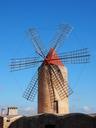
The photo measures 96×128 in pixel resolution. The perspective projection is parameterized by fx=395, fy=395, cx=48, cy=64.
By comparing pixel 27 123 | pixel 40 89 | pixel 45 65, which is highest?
pixel 45 65

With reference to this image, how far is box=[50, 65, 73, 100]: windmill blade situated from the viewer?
37.2 meters

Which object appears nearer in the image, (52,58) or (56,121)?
(56,121)

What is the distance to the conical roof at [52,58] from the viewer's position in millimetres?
37928

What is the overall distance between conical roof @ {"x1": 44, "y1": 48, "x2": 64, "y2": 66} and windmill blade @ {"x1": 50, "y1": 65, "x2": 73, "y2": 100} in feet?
2.20

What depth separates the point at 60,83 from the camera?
123 feet

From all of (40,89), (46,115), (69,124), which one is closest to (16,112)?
(40,89)

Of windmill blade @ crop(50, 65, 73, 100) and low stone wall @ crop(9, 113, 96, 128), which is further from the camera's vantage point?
windmill blade @ crop(50, 65, 73, 100)

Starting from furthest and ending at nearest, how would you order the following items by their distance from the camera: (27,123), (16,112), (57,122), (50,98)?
1. (16,112)
2. (50,98)
3. (27,123)
4. (57,122)

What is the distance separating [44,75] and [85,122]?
9049 mm

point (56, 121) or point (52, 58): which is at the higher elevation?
point (52, 58)

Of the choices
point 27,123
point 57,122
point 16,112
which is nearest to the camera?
point 57,122

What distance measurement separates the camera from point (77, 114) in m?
29.8

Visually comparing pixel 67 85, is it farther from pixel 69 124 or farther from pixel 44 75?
pixel 69 124

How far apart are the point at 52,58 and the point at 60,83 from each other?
2.67 m
